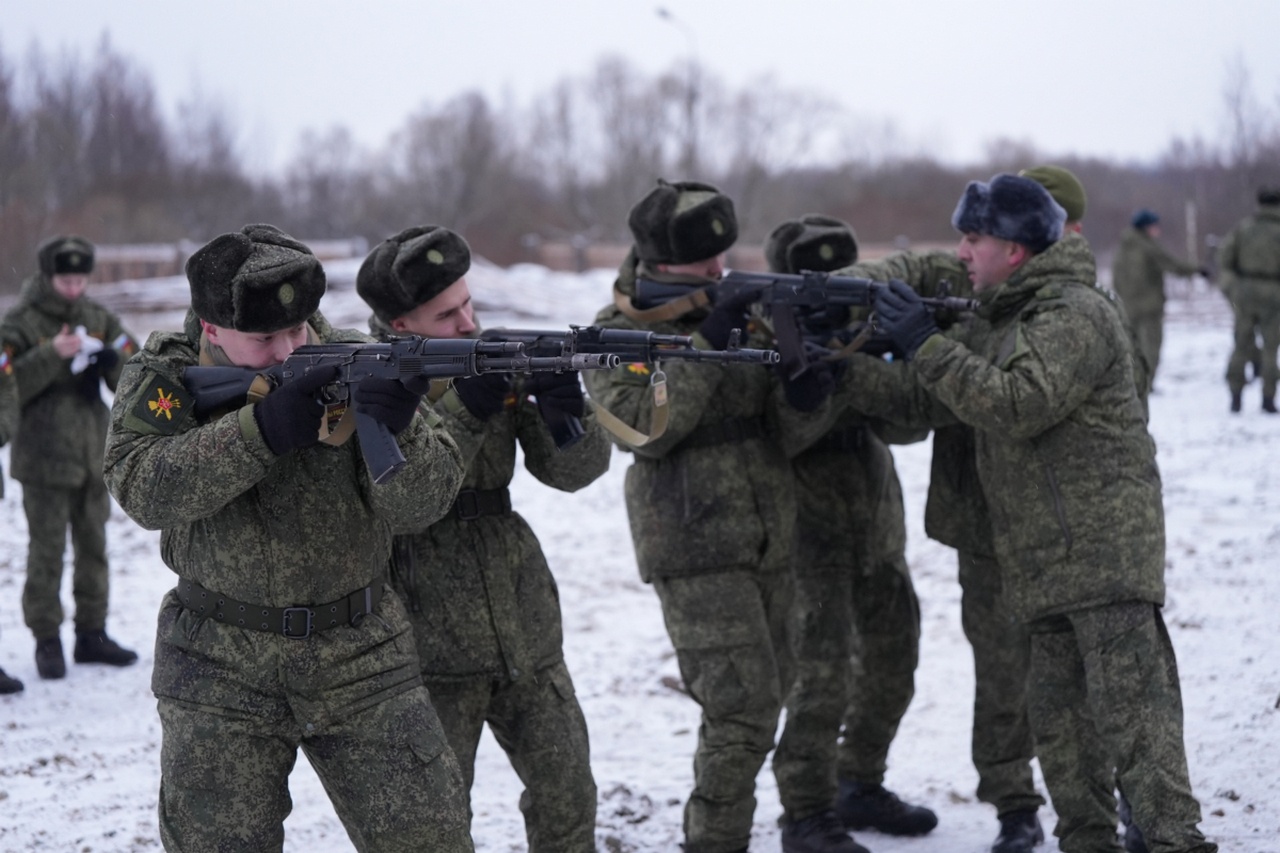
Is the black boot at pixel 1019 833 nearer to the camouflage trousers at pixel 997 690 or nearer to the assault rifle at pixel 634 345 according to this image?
the camouflage trousers at pixel 997 690

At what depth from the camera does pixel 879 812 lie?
17.6 ft

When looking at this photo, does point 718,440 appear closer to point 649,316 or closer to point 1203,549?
point 649,316

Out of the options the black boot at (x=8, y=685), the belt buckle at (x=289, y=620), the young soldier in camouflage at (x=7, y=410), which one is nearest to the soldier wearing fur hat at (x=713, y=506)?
the belt buckle at (x=289, y=620)

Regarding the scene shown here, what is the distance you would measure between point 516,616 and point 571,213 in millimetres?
53383

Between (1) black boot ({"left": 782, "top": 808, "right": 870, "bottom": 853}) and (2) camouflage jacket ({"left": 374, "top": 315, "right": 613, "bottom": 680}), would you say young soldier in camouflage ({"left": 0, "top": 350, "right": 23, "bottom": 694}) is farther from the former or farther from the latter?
(1) black boot ({"left": 782, "top": 808, "right": 870, "bottom": 853})

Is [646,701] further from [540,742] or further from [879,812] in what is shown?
[540,742]

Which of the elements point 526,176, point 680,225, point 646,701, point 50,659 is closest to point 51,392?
point 50,659

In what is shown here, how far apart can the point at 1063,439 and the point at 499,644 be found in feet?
6.15

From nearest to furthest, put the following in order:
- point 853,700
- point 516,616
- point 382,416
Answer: point 382,416 < point 516,616 < point 853,700

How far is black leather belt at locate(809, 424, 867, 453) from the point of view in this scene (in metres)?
5.42

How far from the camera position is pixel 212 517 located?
348 cm

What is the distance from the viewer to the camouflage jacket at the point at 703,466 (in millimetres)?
4793

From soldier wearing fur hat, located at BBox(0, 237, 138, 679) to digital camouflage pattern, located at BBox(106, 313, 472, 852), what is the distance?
4358 millimetres

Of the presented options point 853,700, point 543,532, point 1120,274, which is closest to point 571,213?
point 1120,274
